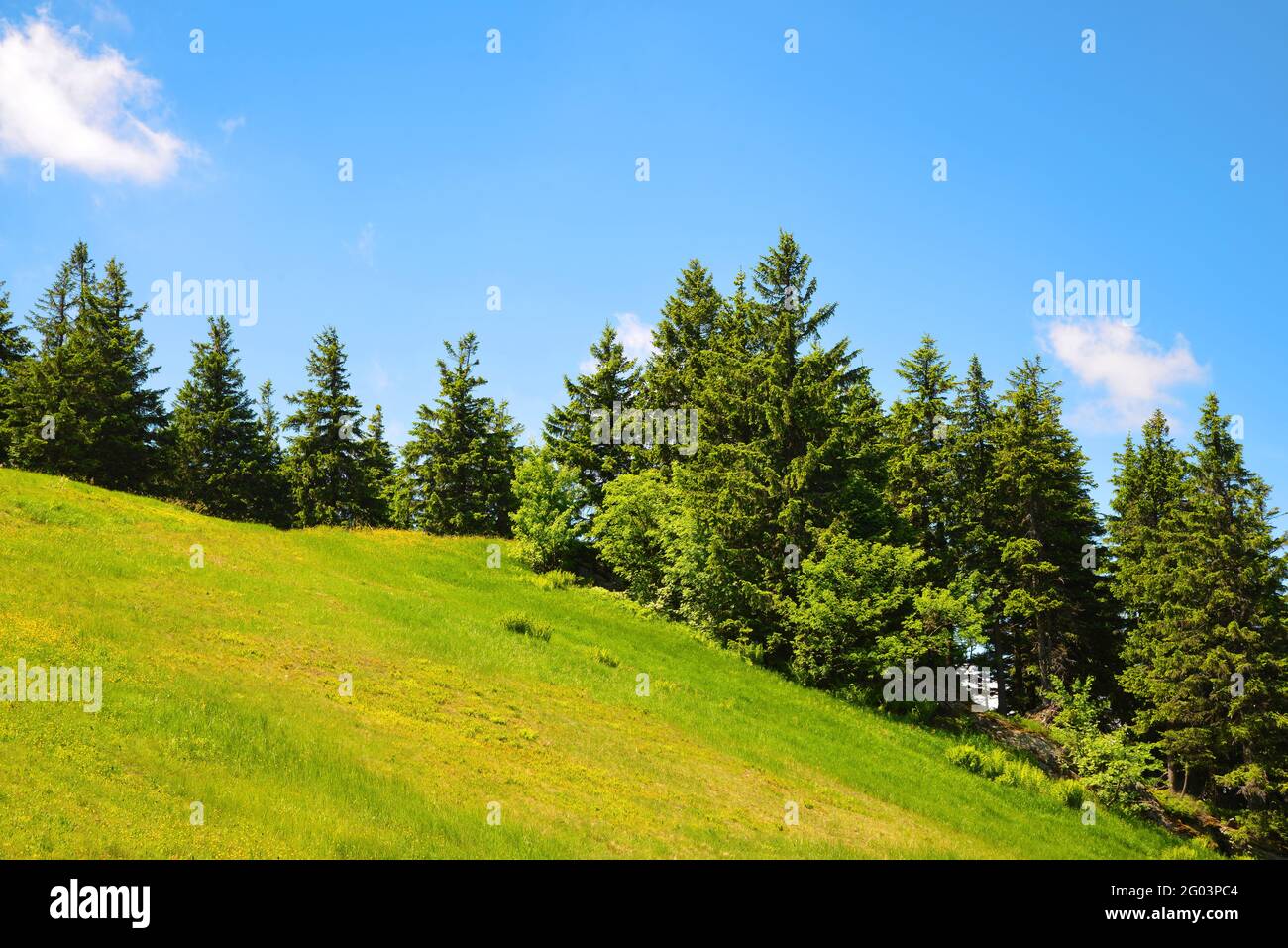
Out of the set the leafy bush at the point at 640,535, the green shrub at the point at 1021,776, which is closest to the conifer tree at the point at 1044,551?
the green shrub at the point at 1021,776

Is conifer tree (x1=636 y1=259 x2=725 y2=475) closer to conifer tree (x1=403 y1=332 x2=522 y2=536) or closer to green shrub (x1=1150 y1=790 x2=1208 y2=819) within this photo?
conifer tree (x1=403 y1=332 x2=522 y2=536)

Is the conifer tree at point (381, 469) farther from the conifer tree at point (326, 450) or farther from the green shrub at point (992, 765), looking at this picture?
the green shrub at point (992, 765)

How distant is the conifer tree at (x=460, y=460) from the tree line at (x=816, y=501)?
0.22 meters

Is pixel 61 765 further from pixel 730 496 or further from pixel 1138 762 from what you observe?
pixel 1138 762

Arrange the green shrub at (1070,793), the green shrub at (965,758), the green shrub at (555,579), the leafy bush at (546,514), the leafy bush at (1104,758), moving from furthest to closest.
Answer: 1. the leafy bush at (546,514)
2. the green shrub at (555,579)
3. the leafy bush at (1104,758)
4. the green shrub at (965,758)
5. the green shrub at (1070,793)

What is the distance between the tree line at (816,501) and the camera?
35406mm

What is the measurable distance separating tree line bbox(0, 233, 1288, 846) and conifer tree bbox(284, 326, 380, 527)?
0.18 metres

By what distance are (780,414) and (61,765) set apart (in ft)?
105

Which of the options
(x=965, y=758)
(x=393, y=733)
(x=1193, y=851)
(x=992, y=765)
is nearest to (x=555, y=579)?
(x=965, y=758)

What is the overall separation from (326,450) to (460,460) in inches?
432

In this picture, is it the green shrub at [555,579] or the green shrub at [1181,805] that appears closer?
the green shrub at [1181,805]

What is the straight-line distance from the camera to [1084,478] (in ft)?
163
